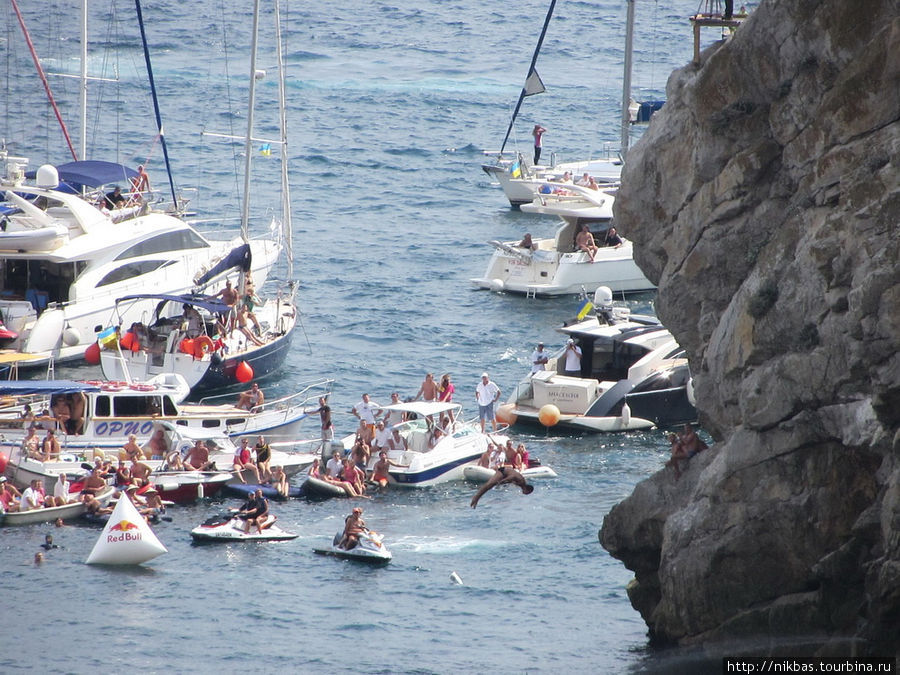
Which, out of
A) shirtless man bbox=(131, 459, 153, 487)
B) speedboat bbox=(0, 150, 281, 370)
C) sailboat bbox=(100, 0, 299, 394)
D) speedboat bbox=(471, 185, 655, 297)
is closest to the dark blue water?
speedboat bbox=(471, 185, 655, 297)

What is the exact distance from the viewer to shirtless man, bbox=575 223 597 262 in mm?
50719

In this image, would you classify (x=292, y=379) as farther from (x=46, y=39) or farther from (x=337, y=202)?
(x=46, y=39)

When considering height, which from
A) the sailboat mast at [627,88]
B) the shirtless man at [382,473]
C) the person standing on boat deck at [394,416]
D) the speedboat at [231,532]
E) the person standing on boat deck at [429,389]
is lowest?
the speedboat at [231,532]

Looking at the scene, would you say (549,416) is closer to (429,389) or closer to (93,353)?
(429,389)

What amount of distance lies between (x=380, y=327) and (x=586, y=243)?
837 centimetres

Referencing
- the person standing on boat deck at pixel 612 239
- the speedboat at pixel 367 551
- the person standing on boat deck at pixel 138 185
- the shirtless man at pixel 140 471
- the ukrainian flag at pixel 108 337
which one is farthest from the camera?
the person standing on boat deck at pixel 612 239

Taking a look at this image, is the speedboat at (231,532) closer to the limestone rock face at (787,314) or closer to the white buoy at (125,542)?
the white buoy at (125,542)

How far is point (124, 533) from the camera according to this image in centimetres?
2850

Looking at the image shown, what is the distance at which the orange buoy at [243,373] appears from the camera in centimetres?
4019

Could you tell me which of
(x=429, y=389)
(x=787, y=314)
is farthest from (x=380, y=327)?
(x=787, y=314)

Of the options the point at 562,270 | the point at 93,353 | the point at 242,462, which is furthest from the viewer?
the point at 562,270

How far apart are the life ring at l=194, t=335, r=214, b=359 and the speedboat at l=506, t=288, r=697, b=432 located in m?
8.40

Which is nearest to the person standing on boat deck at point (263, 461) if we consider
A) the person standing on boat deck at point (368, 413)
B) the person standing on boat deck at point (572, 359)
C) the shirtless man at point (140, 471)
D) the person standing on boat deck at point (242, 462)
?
the person standing on boat deck at point (242, 462)

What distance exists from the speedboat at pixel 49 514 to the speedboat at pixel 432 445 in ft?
22.3
